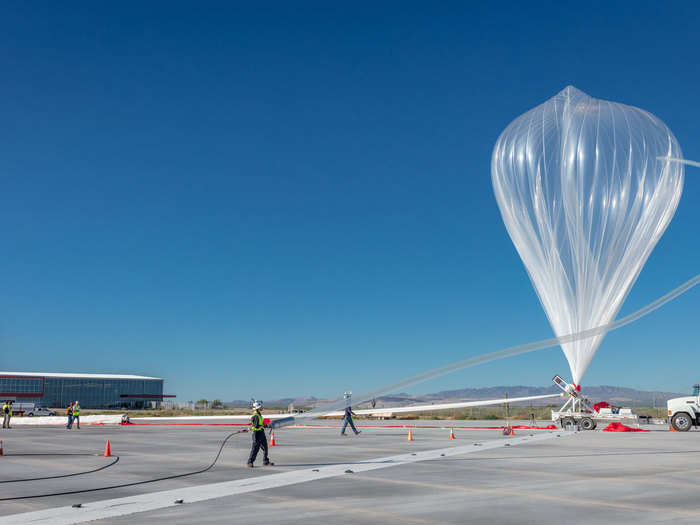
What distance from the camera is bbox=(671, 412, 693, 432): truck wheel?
3597 cm

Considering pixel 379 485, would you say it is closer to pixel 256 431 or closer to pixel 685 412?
pixel 256 431

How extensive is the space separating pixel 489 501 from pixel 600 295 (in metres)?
16.7

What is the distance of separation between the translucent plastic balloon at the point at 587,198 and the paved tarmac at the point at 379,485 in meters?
6.15

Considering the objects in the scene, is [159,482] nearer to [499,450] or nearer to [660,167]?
[499,450]

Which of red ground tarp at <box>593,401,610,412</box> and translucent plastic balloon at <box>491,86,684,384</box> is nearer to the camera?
translucent plastic balloon at <box>491,86,684,384</box>

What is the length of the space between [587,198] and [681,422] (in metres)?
16.4

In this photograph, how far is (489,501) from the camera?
1256 centimetres

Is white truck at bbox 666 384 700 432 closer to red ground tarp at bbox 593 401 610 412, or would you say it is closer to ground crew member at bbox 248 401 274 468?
red ground tarp at bbox 593 401 610 412

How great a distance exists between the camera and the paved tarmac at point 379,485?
11.1 metres

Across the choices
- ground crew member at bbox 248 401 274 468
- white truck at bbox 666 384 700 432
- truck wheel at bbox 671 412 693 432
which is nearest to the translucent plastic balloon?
white truck at bbox 666 384 700 432

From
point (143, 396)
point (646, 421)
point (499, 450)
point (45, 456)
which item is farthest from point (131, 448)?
point (143, 396)

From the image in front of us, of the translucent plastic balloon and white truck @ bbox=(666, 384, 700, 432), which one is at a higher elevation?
the translucent plastic balloon

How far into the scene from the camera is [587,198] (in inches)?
1062

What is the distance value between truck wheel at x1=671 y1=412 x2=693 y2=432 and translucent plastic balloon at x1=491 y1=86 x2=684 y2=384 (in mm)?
10708
